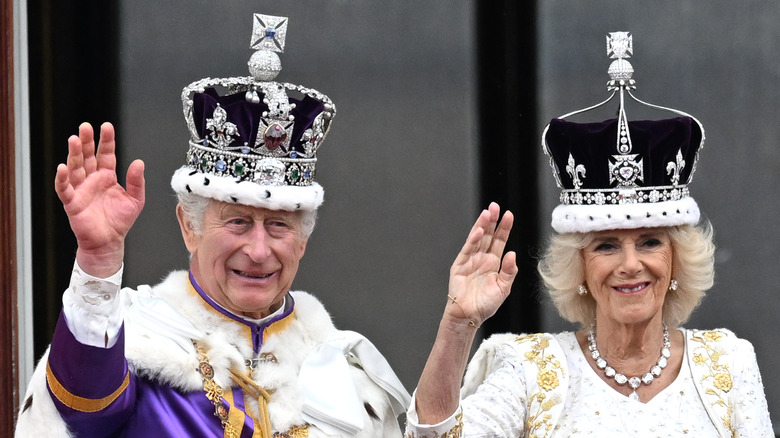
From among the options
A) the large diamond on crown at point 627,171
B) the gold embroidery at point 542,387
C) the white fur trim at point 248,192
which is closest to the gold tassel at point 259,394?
the white fur trim at point 248,192

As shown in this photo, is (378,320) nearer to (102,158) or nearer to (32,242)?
(32,242)

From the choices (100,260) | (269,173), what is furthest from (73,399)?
(269,173)

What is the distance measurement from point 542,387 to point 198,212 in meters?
1.17

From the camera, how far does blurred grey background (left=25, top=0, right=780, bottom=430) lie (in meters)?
5.27

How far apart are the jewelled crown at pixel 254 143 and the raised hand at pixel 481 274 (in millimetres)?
511

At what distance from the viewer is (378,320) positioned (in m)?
5.34

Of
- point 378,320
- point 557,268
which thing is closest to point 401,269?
point 378,320

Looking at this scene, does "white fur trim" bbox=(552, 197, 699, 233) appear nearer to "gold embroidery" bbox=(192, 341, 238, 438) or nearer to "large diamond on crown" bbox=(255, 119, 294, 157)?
"large diamond on crown" bbox=(255, 119, 294, 157)

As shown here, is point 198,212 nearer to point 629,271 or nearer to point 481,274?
point 481,274

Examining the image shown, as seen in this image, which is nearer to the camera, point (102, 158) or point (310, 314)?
point (102, 158)

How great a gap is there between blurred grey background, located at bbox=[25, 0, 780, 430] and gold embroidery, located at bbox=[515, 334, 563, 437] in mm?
1540

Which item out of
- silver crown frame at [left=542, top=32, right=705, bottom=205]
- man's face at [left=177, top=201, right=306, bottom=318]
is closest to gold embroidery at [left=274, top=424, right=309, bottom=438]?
man's face at [left=177, top=201, right=306, bottom=318]

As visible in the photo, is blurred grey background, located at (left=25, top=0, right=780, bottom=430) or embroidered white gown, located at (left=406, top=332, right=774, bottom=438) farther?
blurred grey background, located at (left=25, top=0, right=780, bottom=430)

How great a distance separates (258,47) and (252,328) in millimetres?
883
